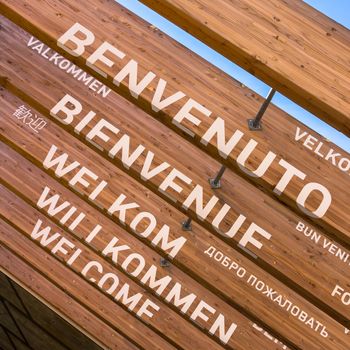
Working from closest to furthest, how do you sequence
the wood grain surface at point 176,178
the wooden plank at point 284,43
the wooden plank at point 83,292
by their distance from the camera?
1. the wooden plank at point 284,43
2. the wood grain surface at point 176,178
3. the wooden plank at point 83,292

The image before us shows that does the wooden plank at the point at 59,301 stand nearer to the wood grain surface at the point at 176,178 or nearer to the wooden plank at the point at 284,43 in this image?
the wood grain surface at the point at 176,178

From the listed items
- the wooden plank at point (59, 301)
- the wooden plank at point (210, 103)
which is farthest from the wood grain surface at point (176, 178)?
the wooden plank at point (59, 301)

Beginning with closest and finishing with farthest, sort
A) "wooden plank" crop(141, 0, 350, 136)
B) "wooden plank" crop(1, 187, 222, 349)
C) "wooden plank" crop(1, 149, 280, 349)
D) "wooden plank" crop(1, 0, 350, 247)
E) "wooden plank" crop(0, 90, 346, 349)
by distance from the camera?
"wooden plank" crop(141, 0, 350, 136), "wooden plank" crop(1, 0, 350, 247), "wooden plank" crop(0, 90, 346, 349), "wooden plank" crop(1, 149, 280, 349), "wooden plank" crop(1, 187, 222, 349)

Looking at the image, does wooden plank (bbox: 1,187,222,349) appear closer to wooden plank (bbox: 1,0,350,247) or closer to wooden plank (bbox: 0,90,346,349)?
wooden plank (bbox: 0,90,346,349)

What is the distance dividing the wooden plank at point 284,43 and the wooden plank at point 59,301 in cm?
594

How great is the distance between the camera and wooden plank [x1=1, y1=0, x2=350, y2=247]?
453 cm

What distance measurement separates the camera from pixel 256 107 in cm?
491

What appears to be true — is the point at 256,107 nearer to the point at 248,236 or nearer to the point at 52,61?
the point at 248,236

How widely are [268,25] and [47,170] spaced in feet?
10.5

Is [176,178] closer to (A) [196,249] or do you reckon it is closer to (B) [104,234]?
(A) [196,249]

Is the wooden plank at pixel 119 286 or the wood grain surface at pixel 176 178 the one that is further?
the wooden plank at pixel 119 286

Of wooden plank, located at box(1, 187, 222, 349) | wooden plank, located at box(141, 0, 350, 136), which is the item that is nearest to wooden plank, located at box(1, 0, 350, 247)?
wooden plank, located at box(141, 0, 350, 136)

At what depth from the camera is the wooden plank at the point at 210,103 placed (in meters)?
4.53

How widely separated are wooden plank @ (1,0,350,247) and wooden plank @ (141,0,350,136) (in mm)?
805
